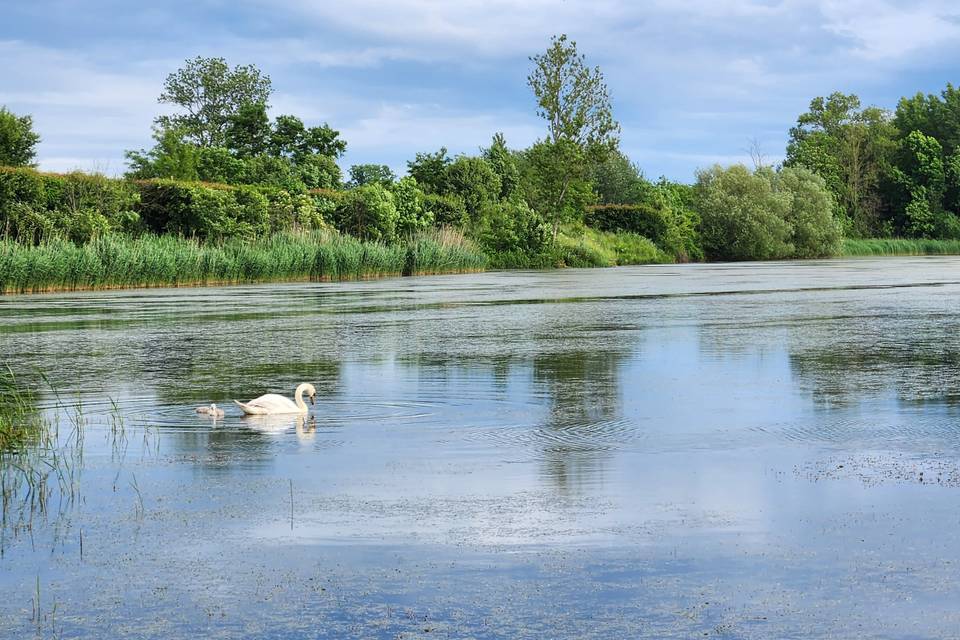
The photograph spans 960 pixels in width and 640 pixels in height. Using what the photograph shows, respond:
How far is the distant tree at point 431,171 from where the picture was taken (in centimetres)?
6194

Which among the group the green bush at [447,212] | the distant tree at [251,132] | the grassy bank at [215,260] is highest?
the distant tree at [251,132]

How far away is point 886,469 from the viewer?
22.6ft

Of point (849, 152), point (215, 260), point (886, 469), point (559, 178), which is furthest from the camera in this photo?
point (849, 152)

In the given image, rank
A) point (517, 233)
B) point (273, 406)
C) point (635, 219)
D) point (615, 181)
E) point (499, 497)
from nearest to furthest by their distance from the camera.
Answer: point (499, 497) → point (273, 406) → point (517, 233) → point (635, 219) → point (615, 181)

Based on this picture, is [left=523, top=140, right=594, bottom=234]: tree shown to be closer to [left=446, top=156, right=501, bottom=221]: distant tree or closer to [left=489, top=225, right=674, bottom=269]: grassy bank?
[left=489, top=225, right=674, bottom=269]: grassy bank

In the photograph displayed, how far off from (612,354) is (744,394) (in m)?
3.70

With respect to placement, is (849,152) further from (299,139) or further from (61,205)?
(61,205)

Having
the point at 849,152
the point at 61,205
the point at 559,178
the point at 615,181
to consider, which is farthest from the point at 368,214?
the point at 849,152

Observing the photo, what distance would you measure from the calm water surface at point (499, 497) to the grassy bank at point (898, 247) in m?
71.0

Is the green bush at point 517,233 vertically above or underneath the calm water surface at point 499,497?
above

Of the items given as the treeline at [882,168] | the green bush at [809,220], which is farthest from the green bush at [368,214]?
the treeline at [882,168]

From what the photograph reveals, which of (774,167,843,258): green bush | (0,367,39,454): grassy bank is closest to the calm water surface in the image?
(0,367,39,454): grassy bank

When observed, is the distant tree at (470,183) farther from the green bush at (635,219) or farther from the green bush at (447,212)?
the green bush at (635,219)

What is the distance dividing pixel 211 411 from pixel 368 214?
124 feet
